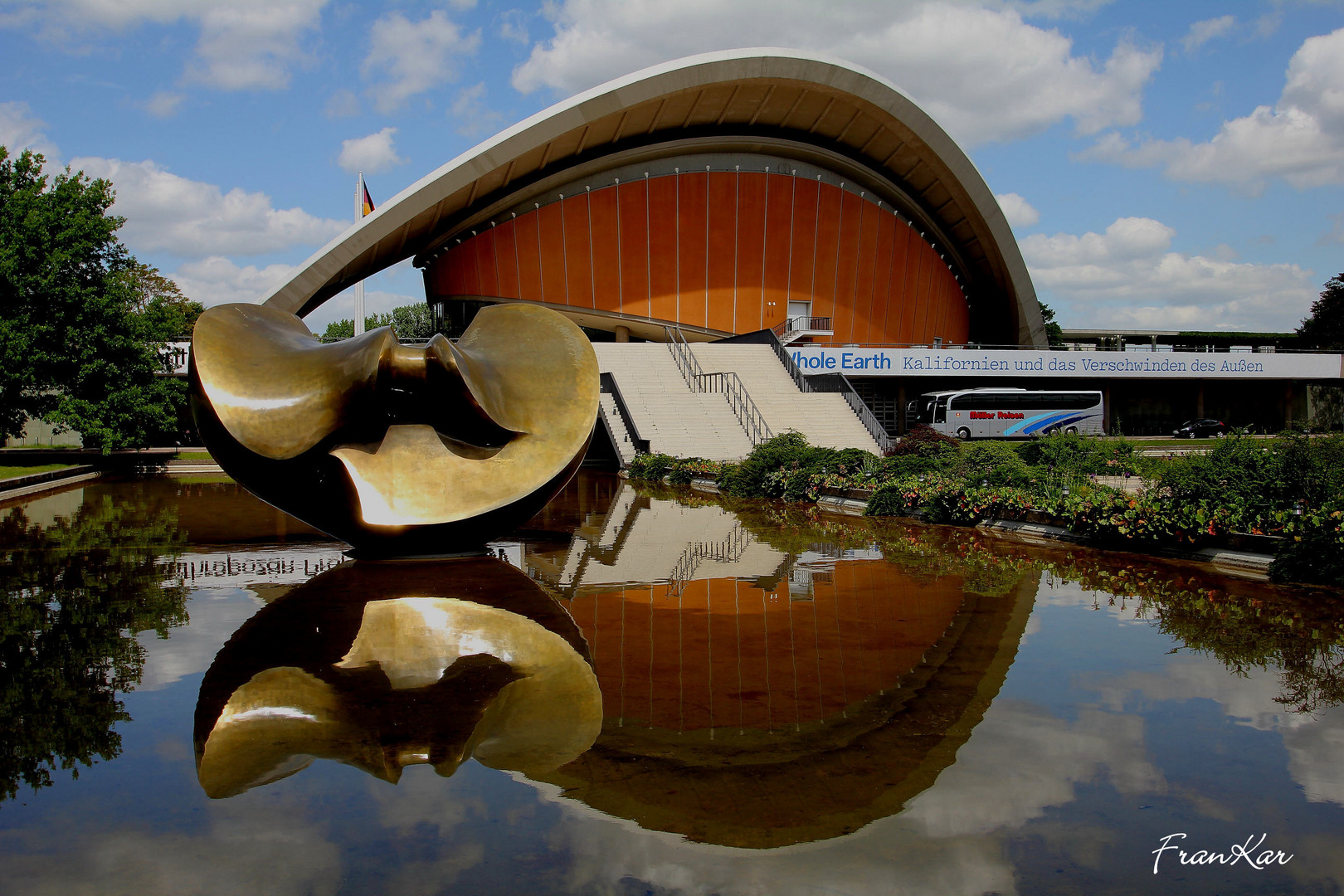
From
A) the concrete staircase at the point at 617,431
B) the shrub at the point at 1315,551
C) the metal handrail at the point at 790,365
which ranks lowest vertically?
the shrub at the point at 1315,551

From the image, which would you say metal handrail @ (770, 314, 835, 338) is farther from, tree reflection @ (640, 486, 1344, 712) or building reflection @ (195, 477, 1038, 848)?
building reflection @ (195, 477, 1038, 848)

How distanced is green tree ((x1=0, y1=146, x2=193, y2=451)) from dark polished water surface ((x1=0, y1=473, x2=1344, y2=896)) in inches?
739

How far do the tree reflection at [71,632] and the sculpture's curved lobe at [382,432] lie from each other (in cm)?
156

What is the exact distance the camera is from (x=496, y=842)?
376 centimetres

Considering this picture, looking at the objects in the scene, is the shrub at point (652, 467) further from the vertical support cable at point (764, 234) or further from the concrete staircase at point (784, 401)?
the vertical support cable at point (764, 234)

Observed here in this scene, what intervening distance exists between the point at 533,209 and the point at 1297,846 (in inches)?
1540

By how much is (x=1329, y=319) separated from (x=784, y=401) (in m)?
56.2

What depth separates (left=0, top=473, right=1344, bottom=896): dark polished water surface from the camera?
3615 millimetres

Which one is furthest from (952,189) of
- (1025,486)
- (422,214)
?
(1025,486)

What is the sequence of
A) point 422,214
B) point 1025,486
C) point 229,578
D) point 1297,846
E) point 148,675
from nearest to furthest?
point 1297,846 → point 148,675 → point 229,578 → point 1025,486 → point 422,214

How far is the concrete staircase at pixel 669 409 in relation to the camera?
25328 mm

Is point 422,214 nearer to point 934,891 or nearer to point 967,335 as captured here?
point 967,335

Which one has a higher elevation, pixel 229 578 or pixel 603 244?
pixel 603 244

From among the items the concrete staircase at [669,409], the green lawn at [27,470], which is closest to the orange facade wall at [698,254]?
the concrete staircase at [669,409]
